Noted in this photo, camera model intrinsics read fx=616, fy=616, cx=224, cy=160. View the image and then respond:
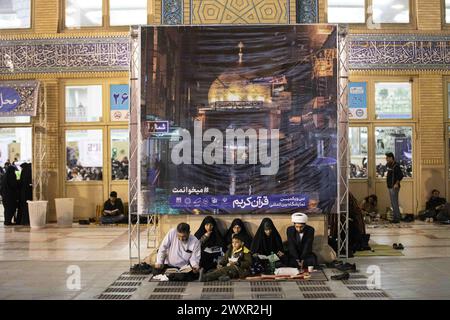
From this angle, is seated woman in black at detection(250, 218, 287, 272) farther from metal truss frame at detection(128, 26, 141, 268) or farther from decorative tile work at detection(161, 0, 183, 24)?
decorative tile work at detection(161, 0, 183, 24)

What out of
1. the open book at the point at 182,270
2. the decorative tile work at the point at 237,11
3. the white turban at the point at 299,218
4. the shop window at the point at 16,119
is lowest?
the open book at the point at 182,270

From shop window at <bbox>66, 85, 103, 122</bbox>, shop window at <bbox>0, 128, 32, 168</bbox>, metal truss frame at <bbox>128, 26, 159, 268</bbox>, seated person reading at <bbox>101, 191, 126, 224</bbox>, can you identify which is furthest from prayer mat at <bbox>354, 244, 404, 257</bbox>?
shop window at <bbox>0, 128, 32, 168</bbox>

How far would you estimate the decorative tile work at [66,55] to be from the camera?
13.8 meters

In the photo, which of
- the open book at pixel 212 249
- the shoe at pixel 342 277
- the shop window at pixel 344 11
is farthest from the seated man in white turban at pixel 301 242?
the shop window at pixel 344 11

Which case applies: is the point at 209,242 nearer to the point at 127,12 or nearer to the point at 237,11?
the point at 237,11

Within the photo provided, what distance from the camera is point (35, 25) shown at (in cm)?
1405

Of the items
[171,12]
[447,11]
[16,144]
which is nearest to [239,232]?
[171,12]

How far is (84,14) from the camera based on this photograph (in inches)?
557

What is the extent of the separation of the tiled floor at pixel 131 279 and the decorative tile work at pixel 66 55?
4185mm

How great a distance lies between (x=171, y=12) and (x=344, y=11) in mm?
4650

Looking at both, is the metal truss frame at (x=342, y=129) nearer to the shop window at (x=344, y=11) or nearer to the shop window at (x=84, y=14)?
the shop window at (x=344, y=11)
